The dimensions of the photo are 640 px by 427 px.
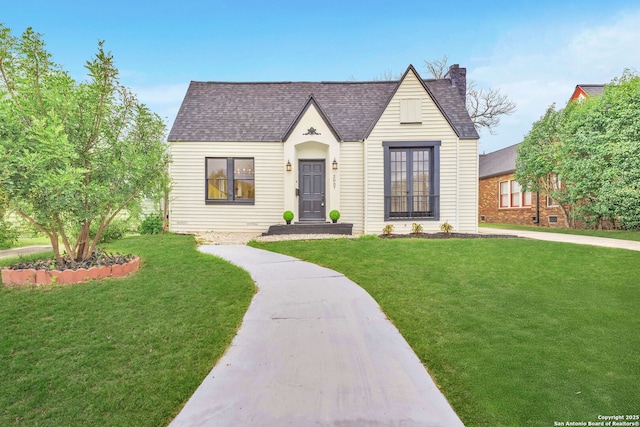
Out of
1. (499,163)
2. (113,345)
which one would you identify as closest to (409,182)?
(113,345)

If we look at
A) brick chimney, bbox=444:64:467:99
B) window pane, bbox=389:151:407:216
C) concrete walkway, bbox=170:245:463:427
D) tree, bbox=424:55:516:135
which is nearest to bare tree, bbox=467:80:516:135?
tree, bbox=424:55:516:135

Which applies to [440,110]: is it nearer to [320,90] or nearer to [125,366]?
[320,90]

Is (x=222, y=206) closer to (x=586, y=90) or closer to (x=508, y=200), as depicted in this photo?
(x=508, y=200)

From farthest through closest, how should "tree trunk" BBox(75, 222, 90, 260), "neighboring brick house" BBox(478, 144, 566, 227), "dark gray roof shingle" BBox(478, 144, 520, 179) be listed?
"dark gray roof shingle" BBox(478, 144, 520, 179), "neighboring brick house" BBox(478, 144, 566, 227), "tree trunk" BBox(75, 222, 90, 260)

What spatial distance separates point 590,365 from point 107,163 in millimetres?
7095

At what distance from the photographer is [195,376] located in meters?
2.64

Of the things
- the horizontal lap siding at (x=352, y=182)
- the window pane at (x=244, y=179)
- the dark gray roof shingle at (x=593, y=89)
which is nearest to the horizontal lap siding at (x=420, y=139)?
the horizontal lap siding at (x=352, y=182)

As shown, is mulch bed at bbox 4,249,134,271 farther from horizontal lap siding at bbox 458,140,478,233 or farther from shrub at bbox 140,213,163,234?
horizontal lap siding at bbox 458,140,478,233

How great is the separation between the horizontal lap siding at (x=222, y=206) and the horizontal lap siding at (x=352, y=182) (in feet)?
7.90

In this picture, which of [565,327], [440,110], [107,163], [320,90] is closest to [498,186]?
[440,110]

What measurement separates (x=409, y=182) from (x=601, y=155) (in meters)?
7.54

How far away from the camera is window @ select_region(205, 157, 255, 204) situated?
12.9 metres

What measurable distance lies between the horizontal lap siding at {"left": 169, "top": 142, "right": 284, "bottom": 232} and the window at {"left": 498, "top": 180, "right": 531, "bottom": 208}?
14.8 metres

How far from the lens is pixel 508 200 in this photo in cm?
2092
